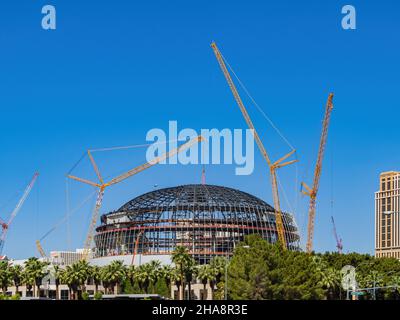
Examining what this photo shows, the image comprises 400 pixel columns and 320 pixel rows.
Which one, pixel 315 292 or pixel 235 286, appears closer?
pixel 235 286

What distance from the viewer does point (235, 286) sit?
152m

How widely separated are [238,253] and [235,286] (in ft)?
63.3
